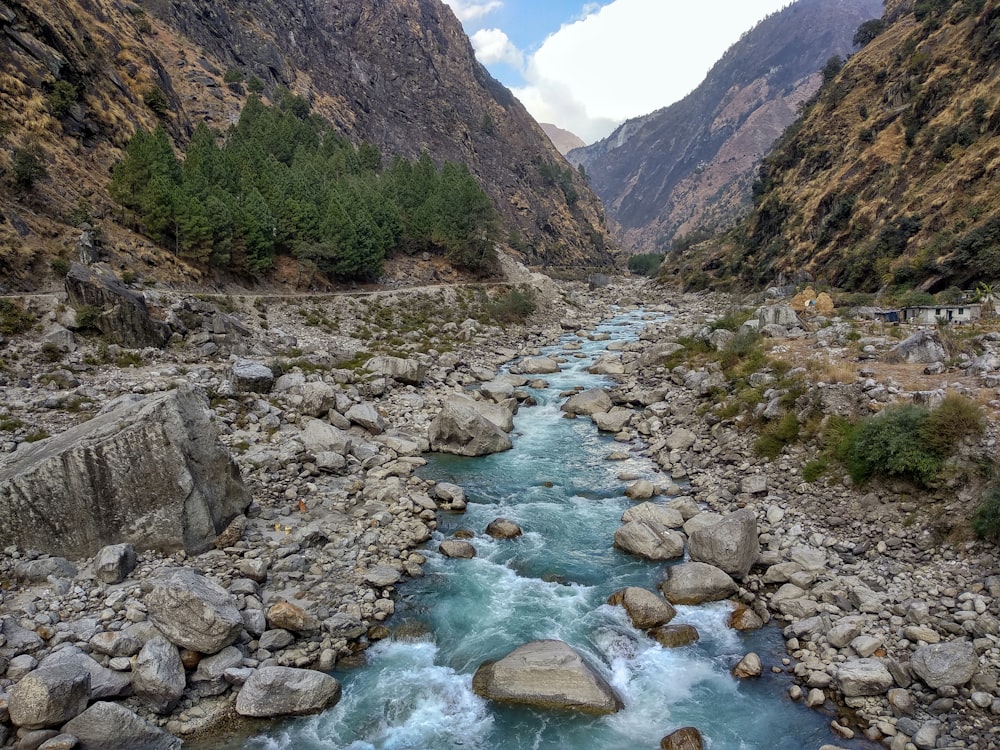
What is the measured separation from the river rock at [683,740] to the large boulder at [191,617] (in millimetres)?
8760

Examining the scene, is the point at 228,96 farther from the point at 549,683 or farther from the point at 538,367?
the point at 549,683

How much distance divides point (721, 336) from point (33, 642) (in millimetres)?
33328

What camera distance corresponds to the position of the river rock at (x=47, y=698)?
9094 millimetres

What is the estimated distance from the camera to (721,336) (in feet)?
112

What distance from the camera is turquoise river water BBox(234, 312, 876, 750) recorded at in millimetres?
10305

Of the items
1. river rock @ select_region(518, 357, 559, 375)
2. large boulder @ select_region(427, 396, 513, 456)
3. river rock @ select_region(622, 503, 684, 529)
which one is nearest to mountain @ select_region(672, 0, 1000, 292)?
river rock @ select_region(518, 357, 559, 375)

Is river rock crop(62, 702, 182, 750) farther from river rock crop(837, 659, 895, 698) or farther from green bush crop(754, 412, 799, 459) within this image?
green bush crop(754, 412, 799, 459)

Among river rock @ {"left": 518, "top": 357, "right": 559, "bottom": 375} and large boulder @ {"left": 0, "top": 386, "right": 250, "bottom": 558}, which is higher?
large boulder @ {"left": 0, "top": 386, "right": 250, "bottom": 558}

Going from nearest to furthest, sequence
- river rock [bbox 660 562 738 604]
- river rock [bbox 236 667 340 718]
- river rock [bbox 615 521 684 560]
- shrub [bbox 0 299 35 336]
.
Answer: river rock [bbox 236 667 340 718]
river rock [bbox 660 562 738 604]
river rock [bbox 615 521 684 560]
shrub [bbox 0 299 35 336]

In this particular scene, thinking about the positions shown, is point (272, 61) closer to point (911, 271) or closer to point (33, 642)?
point (911, 271)

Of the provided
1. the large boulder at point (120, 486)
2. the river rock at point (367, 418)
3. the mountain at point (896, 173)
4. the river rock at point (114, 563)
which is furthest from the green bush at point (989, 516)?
the mountain at point (896, 173)

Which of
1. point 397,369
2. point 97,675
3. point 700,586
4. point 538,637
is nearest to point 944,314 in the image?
point 700,586

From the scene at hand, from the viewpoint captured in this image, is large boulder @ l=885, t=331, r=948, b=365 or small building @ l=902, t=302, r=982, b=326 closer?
large boulder @ l=885, t=331, r=948, b=365

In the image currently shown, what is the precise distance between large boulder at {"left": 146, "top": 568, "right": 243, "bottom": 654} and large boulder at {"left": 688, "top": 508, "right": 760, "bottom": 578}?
11.4 meters
